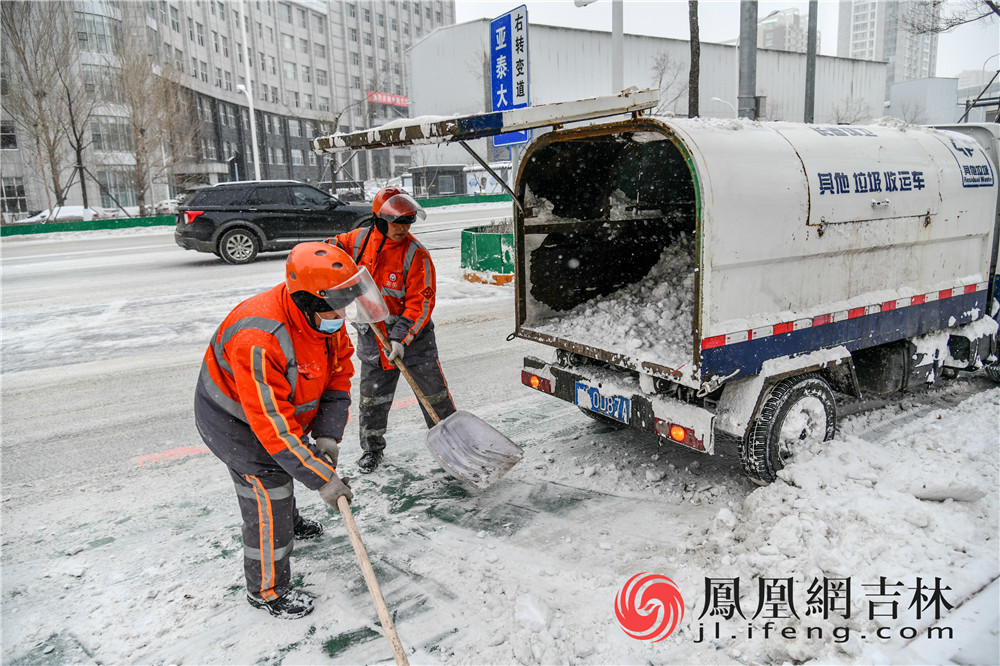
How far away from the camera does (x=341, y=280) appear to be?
2.67m

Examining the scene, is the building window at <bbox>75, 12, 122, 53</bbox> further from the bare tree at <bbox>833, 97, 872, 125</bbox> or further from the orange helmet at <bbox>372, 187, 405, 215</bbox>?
the bare tree at <bbox>833, 97, 872, 125</bbox>

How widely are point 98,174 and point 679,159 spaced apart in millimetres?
41649

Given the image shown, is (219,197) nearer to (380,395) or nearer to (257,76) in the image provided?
(380,395)

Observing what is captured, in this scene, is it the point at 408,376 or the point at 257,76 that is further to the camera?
the point at 257,76

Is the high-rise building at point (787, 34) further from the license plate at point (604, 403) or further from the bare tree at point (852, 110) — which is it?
the license plate at point (604, 403)

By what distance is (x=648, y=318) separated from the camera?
4309 millimetres

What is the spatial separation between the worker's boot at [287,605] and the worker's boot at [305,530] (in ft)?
1.91

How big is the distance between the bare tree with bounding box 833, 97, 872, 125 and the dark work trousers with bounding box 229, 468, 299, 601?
164 ft

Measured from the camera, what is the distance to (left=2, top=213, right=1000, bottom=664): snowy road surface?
2701 millimetres

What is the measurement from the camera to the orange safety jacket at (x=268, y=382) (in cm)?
261

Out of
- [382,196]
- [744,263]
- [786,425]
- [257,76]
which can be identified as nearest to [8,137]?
[257,76]

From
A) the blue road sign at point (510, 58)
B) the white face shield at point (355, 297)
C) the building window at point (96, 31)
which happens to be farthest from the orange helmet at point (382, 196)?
the building window at point (96, 31)
